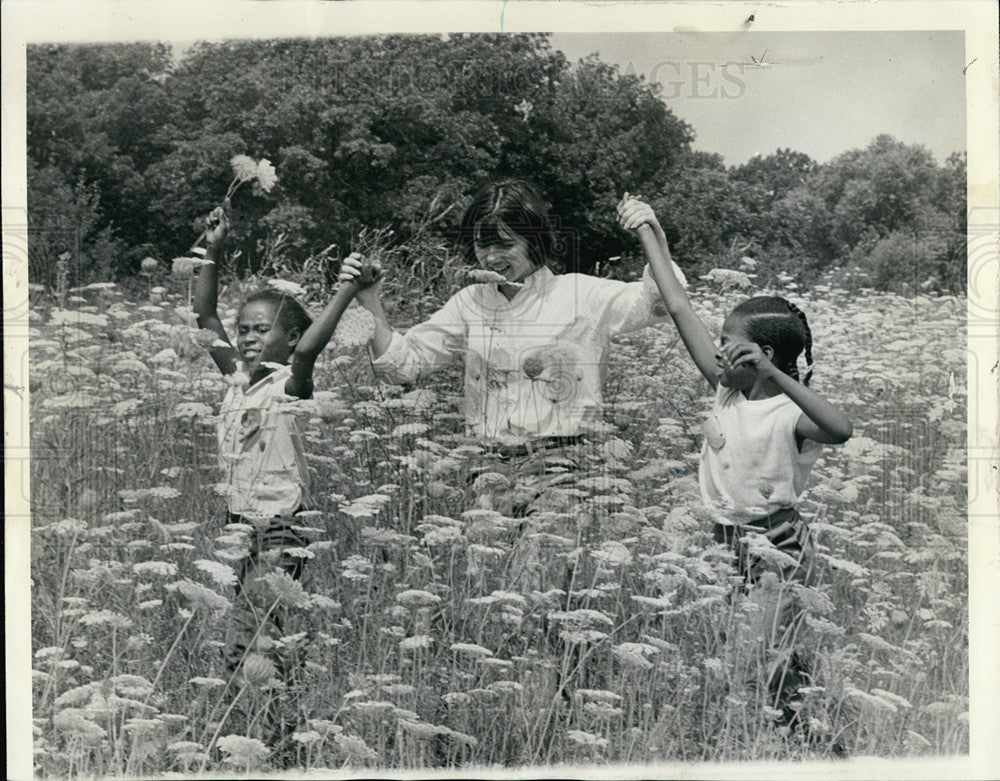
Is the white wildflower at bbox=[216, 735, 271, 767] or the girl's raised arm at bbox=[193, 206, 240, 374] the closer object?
the white wildflower at bbox=[216, 735, 271, 767]

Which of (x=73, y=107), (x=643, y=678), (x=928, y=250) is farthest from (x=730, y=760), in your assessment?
(x=73, y=107)

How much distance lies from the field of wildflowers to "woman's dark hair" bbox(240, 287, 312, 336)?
0.07m

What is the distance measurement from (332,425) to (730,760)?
7.04ft

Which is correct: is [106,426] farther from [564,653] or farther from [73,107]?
[564,653]

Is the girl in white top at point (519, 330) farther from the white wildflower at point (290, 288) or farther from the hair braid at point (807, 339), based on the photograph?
the hair braid at point (807, 339)

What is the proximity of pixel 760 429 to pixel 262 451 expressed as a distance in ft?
6.78

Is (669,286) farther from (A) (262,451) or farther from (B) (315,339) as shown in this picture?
(A) (262,451)

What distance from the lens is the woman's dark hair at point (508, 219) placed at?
4289 millimetres

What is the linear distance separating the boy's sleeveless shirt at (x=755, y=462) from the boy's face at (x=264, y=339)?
1.80m

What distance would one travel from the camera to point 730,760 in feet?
13.8

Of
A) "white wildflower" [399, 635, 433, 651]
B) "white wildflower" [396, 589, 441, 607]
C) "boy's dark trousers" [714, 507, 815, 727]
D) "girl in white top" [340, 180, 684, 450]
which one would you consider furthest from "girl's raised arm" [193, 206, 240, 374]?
"boy's dark trousers" [714, 507, 815, 727]

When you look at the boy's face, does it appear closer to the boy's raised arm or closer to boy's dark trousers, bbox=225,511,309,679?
the boy's raised arm

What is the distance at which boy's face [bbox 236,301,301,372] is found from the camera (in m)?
4.29

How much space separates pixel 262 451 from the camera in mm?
4277
